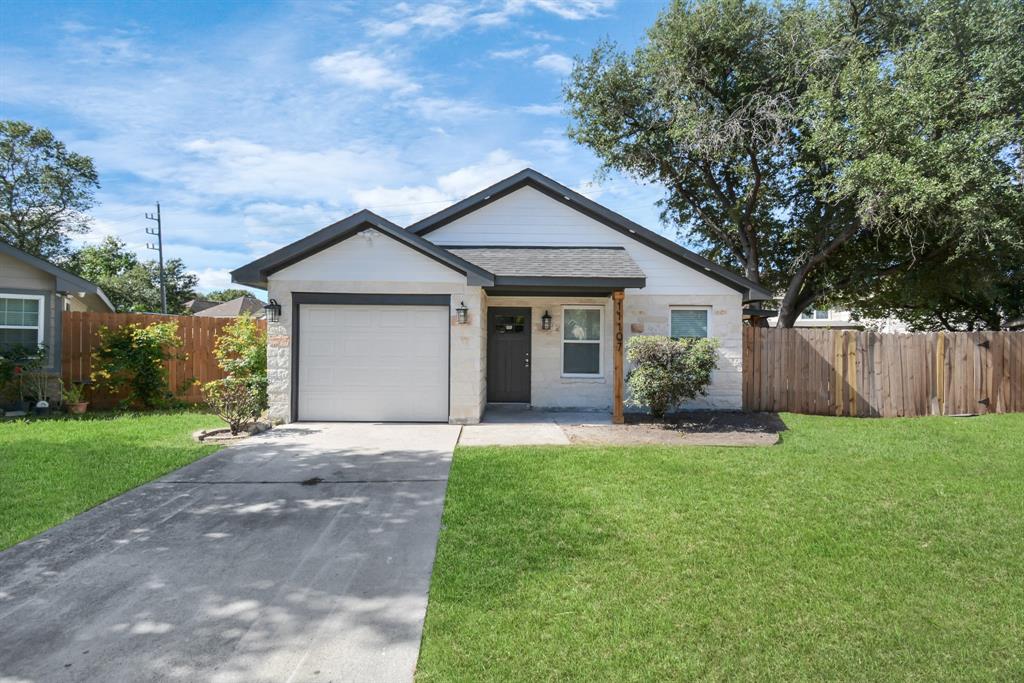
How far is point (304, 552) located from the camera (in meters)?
4.43

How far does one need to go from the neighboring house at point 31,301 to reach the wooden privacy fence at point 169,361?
0.89 feet

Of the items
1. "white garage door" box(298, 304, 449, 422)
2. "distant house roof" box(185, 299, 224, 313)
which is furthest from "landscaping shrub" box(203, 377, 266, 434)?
"distant house roof" box(185, 299, 224, 313)

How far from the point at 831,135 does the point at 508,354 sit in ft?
29.7

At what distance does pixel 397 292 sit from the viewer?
10.2m

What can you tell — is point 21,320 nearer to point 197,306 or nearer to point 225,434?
point 225,434

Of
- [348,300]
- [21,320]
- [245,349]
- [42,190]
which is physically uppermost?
[42,190]

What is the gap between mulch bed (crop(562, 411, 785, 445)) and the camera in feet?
28.6

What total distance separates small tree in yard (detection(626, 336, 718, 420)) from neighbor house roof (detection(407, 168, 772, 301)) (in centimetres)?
235

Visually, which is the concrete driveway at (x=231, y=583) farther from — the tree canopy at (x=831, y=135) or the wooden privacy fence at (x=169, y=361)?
the tree canopy at (x=831, y=135)

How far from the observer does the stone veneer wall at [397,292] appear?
10117 millimetres

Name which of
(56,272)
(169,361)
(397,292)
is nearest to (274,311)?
(397,292)

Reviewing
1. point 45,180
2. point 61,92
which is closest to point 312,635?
point 61,92

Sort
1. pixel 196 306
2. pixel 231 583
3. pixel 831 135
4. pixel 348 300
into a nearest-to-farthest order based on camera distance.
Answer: pixel 231 583
pixel 348 300
pixel 831 135
pixel 196 306

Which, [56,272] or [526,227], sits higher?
[526,227]
